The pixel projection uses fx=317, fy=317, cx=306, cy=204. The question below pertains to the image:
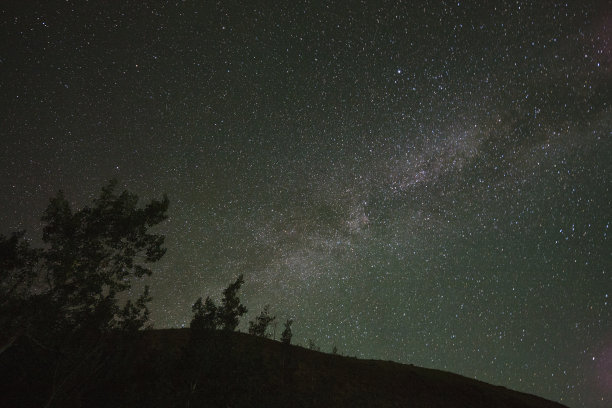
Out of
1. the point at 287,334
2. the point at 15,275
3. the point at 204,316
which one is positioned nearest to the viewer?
the point at 15,275

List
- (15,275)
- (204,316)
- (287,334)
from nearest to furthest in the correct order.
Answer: (15,275), (204,316), (287,334)

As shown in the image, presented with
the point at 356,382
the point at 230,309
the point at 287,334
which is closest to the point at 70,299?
the point at 230,309

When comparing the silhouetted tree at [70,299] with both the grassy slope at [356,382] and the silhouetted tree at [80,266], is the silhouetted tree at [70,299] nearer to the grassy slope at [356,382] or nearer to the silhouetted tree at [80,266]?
the silhouetted tree at [80,266]

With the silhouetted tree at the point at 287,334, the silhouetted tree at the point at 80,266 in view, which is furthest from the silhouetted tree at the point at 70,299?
the silhouetted tree at the point at 287,334

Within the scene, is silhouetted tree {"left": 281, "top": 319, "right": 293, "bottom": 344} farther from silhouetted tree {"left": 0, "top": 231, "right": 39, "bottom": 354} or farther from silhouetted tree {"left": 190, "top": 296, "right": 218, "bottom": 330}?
silhouetted tree {"left": 0, "top": 231, "right": 39, "bottom": 354}

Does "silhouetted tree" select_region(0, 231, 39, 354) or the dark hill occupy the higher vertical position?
"silhouetted tree" select_region(0, 231, 39, 354)

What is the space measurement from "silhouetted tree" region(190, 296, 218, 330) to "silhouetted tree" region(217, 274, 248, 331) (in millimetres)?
594

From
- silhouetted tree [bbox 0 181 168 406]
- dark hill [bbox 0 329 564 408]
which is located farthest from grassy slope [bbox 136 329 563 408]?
silhouetted tree [bbox 0 181 168 406]

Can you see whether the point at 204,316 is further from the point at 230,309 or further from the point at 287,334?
the point at 287,334

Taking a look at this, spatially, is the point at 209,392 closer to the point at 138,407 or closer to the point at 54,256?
the point at 138,407

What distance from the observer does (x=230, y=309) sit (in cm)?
2280

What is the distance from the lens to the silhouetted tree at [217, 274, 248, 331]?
21.8m

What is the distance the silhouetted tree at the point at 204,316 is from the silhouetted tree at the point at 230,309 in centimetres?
59

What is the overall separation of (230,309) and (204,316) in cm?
244
